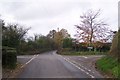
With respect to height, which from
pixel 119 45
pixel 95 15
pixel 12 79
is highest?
pixel 95 15

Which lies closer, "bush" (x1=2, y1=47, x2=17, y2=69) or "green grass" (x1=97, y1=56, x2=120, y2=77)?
"green grass" (x1=97, y1=56, x2=120, y2=77)

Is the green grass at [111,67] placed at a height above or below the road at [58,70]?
above

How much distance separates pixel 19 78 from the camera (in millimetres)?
17906

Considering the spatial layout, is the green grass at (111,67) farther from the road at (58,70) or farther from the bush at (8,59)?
the bush at (8,59)

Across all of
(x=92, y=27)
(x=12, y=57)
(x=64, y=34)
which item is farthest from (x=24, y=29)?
(x=12, y=57)

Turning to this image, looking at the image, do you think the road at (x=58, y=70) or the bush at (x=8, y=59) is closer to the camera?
the road at (x=58, y=70)

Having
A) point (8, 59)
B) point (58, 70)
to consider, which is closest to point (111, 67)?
point (58, 70)

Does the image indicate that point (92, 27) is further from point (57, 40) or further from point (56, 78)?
point (56, 78)

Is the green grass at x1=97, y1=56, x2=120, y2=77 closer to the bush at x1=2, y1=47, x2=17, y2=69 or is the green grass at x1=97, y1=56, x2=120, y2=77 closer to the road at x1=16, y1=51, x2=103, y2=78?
the road at x1=16, y1=51, x2=103, y2=78

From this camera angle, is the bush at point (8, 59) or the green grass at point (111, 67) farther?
the bush at point (8, 59)

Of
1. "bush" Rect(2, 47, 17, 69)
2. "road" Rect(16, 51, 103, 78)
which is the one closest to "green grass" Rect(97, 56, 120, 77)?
"road" Rect(16, 51, 103, 78)

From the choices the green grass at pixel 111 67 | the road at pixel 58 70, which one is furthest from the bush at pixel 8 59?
the green grass at pixel 111 67

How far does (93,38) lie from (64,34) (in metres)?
57.8

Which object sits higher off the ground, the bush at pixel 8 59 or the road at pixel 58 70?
the bush at pixel 8 59
